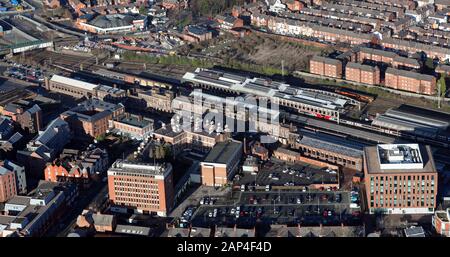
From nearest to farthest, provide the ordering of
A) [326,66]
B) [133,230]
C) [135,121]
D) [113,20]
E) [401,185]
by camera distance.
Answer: [133,230]
[401,185]
[135,121]
[326,66]
[113,20]

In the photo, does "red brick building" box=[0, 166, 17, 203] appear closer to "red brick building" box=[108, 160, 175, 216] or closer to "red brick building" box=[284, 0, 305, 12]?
"red brick building" box=[108, 160, 175, 216]

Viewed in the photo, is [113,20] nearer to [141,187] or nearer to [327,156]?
[327,156]

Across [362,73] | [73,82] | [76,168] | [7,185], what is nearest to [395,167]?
[76,168]

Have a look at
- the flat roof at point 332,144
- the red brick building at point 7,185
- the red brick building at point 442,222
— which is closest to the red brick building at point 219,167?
the flat roof at point 332,144

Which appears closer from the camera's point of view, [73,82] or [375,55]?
[73,82]

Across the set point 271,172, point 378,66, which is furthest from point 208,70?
point 271,172

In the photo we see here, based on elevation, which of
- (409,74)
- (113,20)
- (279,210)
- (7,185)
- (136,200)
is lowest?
(279,210)

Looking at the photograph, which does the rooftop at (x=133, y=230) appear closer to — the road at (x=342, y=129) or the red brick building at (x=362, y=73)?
the road at (x=342, y=129)
